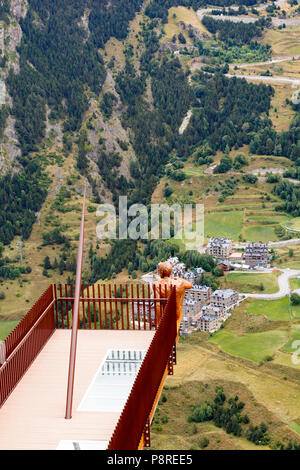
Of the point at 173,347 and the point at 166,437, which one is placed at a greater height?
the point at 173,347

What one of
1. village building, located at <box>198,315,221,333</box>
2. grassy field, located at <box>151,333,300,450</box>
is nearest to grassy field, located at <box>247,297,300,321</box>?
village building, located at <box>198,315,221,333</box>

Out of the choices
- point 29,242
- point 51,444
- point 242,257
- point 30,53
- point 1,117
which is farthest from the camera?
point 30,53

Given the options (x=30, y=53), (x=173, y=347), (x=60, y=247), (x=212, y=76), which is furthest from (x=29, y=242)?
(x=173, y=347)

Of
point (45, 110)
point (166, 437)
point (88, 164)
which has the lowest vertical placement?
point (166, 437)

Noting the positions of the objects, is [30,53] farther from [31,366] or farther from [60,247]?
[31,366]

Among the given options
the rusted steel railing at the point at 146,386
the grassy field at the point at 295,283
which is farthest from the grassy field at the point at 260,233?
the rusted steel railing at the point at 146,386

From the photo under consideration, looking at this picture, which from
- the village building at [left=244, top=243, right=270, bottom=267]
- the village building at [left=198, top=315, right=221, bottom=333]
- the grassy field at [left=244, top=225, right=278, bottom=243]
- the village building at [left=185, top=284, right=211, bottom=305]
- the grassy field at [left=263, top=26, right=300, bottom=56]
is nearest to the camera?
the village building at [left=198, top=315, right=221, bottom=333]

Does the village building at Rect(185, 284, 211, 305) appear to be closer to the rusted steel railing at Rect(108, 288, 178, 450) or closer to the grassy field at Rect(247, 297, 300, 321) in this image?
the grassy field at Rect(247, 297, 300, 321)
